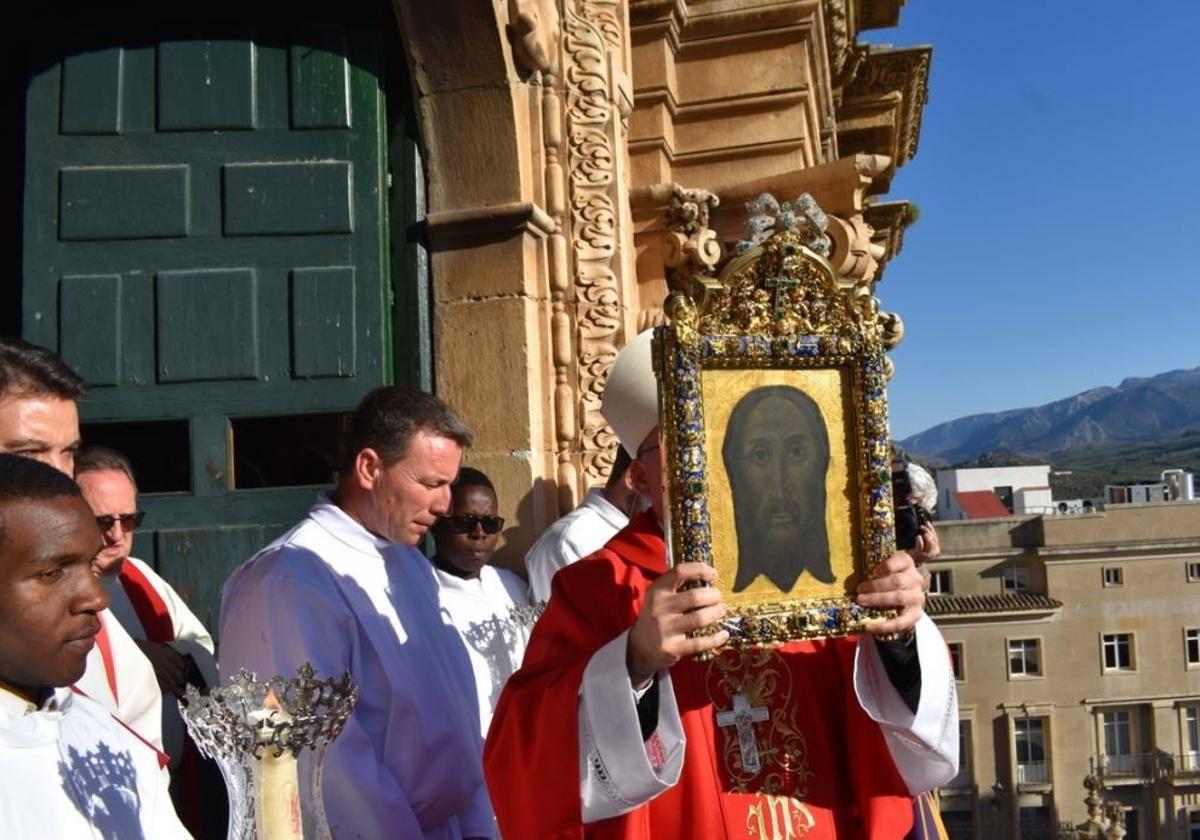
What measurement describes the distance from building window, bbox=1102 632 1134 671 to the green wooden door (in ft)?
119

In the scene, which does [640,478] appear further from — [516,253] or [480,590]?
[516,253]

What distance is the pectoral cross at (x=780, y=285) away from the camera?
95.9 inches

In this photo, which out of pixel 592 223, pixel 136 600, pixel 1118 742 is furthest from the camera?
pixel 1118 742

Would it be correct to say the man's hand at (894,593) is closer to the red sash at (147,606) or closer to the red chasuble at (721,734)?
the red chasuble at (721,734)

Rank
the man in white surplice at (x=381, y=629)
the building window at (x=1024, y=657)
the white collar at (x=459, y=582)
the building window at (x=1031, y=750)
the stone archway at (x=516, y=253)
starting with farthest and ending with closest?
1. the building window at (x=1024, y=657)
2. the building window at (x=1031, y=750)
3. the stone archway at (x=516, y=253)
4. the white collar at (x=459, y=582)
5. the man in white surplice at (x=381, y=629)

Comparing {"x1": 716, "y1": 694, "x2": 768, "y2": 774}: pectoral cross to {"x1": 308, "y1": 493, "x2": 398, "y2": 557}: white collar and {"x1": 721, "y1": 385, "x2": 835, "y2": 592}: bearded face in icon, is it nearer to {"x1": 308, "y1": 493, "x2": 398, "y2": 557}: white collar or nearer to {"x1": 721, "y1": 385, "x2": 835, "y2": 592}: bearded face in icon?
{"x1": 721, "y1": 385, "x2": 835, "y2": 592}: bearded face in icon

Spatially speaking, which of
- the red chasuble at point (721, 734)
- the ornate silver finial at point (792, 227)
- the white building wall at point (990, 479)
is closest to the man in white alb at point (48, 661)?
the red chasuble at point (721, 734)

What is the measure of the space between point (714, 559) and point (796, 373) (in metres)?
0.43

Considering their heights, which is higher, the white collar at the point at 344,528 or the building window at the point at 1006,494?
the white collar at the point at 344,528

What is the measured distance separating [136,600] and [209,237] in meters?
1.73

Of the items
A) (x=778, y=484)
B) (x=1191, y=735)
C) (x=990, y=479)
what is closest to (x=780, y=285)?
(x=778, y=484)

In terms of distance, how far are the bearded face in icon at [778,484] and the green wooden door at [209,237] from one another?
268cm

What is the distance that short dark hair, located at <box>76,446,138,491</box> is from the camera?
10.8ft

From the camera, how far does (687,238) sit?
630 cm
